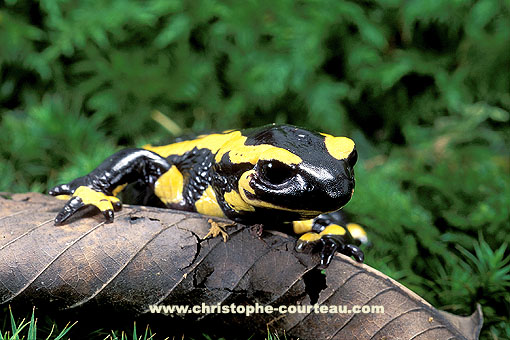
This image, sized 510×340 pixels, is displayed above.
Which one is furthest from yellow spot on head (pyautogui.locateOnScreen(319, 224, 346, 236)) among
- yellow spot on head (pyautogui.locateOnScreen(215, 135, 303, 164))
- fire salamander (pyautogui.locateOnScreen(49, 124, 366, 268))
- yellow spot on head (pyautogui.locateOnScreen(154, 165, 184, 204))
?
yellow spot on head (pyautogui.locateOnScreen(154, 165, 184, 204))

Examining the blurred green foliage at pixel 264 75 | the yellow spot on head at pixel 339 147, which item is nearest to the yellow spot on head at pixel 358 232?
the blurred green foliage at pixel 264 75

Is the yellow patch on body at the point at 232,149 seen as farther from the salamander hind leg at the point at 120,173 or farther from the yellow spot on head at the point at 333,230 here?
the yellow spot on head at the point at 333,230

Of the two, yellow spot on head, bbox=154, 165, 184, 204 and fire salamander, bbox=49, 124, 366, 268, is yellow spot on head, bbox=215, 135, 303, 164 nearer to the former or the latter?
fire salamander, bbox=49, 124, 366, 268

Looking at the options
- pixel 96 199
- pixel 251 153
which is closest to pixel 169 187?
pixel 96 199

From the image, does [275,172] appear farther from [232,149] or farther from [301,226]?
[301,226]

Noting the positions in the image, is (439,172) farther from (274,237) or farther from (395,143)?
(274,237)

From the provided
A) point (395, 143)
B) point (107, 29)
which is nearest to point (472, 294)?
point (395, 143)
